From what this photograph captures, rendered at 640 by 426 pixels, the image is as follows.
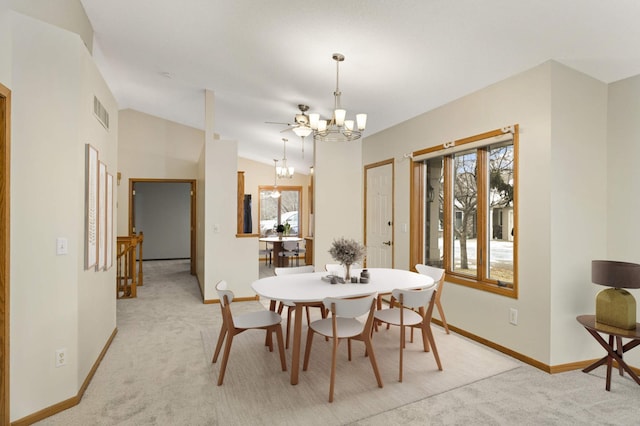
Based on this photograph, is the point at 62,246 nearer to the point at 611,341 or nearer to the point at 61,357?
the point at 61,357

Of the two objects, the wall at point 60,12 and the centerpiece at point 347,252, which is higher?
the wall at point 60,12

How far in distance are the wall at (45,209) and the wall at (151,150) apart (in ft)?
16.9

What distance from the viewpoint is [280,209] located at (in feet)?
32.1

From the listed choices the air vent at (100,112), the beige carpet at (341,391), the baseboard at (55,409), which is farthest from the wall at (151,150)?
the baseboard at (55,409)

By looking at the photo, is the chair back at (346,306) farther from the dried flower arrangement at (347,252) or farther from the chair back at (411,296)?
the dried flower arrangement at (347,252)

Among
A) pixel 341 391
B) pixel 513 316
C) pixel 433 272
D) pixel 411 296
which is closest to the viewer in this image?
pixel 341 391

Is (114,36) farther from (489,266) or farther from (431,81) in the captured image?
(489,266)

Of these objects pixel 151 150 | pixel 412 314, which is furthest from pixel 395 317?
pixel 151 150

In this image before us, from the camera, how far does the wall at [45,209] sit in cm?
216

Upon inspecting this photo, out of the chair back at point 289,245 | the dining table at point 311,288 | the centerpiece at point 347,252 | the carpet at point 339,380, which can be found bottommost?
the carpet at point 339,380

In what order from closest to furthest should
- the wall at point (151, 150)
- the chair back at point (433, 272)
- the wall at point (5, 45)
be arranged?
the wall at point (5, 45) → the chair back at point (433, 272) → the wall at point (151, 150)

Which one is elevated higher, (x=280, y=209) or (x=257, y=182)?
(x=257, y=182)

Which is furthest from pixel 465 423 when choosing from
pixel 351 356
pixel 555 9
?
pixel 555 9

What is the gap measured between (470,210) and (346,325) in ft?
6.77
